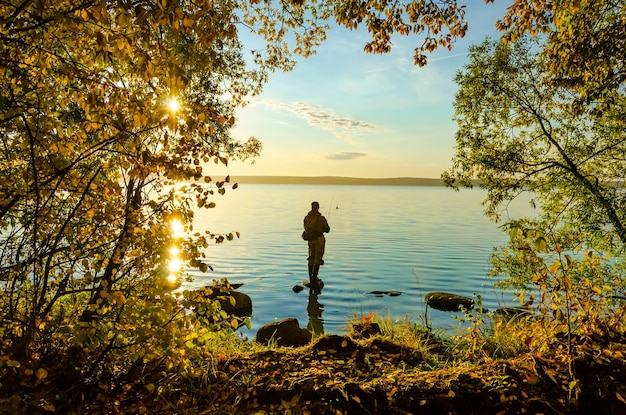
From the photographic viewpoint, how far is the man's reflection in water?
1255 cm

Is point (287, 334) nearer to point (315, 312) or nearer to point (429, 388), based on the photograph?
point (429, 388)

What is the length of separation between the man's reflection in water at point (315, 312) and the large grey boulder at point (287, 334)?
2.43 metres

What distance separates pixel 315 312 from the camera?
14.4 metres

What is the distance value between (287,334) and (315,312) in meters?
5.82

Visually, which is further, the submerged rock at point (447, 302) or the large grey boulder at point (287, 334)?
the submerged rock at point (447, 302)

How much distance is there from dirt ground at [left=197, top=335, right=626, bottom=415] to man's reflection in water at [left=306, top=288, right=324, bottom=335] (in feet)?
22.9

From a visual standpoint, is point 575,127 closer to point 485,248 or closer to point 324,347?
point 324,347

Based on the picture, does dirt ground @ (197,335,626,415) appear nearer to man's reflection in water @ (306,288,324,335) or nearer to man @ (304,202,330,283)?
man's reflection in water @ (306,288,324,335)

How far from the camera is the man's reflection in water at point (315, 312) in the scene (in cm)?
1255

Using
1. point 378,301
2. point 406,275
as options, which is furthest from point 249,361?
point 406,275

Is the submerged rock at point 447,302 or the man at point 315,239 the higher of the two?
the man at point 315,239

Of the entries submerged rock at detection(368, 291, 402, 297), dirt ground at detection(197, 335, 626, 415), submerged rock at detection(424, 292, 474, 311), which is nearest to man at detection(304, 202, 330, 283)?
submerged rock at detection(368, 291, 402, 297)

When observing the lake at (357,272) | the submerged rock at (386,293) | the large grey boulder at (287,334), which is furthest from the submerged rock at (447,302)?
the large grey boulder at (287,334)

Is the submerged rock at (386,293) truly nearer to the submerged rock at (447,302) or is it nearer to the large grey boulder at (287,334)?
the submerged rock at (447,302)
